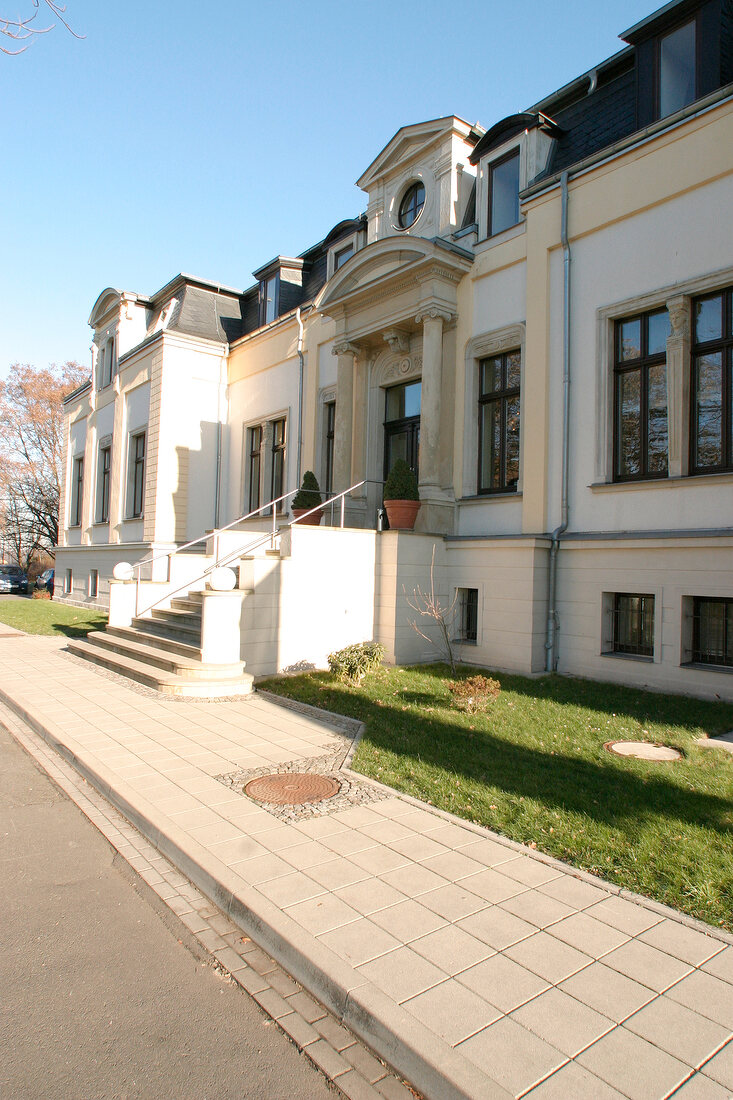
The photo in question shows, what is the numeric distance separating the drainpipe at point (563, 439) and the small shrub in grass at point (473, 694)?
2876 millimetres

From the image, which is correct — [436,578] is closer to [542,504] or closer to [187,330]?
[542,504]

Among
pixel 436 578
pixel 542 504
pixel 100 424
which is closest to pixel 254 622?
pixel 436 578

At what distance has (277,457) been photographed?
19.7 m

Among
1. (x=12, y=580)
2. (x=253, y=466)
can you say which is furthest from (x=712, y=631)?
(x=12, y=580)

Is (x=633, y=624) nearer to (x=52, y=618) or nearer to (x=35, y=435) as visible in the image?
(x=52, y=618)

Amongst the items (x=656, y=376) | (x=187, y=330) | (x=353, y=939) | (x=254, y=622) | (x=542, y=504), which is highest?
(x=187, y=330)

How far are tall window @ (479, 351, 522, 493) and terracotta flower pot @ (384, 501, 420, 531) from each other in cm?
161

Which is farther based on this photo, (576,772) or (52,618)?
(52,618)

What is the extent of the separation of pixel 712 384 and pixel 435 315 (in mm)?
5313

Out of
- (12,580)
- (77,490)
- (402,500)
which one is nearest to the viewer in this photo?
(402,500)

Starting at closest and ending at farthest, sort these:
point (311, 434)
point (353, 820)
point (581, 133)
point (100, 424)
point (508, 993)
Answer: point (508, 993)
point (353, 820)
point (581, 133)
point (311, 434)
point (100, 424)

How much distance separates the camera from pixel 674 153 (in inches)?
404

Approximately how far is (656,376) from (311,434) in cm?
908

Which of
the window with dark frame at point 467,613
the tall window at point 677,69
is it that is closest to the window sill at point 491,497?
the window with dark frame at point 467,613
